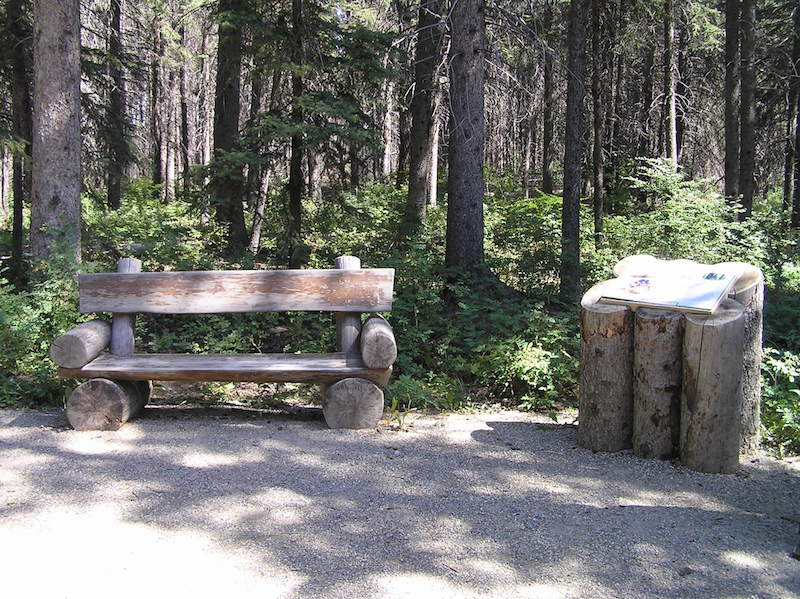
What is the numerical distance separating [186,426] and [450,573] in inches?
127

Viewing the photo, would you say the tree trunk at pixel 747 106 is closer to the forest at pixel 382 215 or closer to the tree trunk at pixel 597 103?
the forest at pixel 382 215

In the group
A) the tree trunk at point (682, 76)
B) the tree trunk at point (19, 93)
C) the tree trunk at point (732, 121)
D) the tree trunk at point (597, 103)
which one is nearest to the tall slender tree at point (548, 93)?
the tree trunk at point (597, 103)

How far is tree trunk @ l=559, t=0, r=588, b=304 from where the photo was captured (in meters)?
10.1

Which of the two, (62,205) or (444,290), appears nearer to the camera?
(62,205)

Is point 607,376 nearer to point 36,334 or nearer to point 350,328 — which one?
point 350,328

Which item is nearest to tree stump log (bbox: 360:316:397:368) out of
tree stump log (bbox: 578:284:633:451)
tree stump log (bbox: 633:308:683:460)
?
tree stump log (bbox: 578:284:633:451)

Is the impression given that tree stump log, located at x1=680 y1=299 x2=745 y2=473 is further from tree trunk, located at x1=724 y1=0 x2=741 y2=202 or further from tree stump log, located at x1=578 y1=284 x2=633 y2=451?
tree trunk, located at x1=724 y1=0 x2=741 y2=202

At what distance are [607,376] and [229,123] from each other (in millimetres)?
10146

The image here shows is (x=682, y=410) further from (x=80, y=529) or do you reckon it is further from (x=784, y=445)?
(x=80, y=529)

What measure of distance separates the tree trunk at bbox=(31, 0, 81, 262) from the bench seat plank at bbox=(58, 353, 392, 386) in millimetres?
3714

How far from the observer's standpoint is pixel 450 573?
3.41m

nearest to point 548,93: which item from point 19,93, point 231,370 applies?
point 19,93

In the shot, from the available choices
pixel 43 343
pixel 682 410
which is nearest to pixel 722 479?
pixel 682 410

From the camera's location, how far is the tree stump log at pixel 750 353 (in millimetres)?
4953
